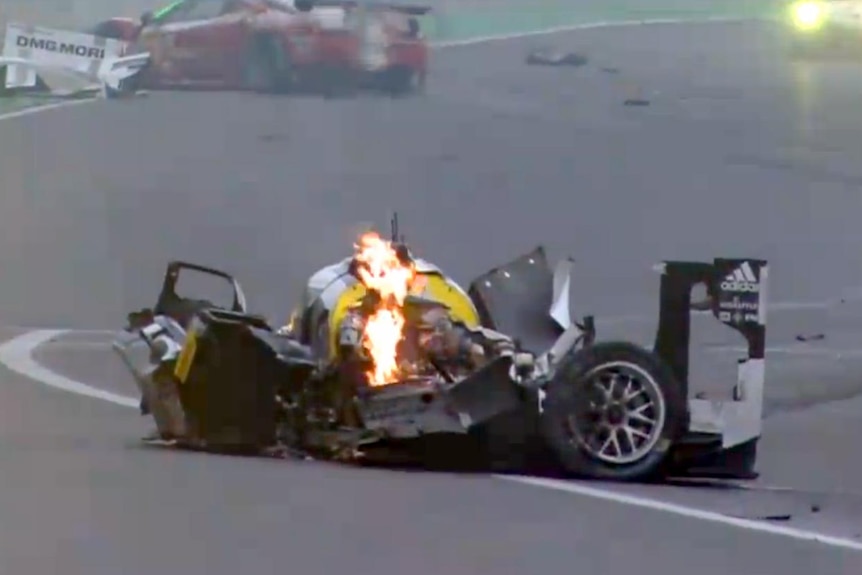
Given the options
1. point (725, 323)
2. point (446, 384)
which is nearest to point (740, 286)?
point (725, 323)

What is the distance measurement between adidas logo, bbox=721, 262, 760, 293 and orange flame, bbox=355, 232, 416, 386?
126 cm

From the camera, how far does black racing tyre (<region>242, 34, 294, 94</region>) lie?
10477mm

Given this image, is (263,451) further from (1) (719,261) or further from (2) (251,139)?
(2) (251,139)

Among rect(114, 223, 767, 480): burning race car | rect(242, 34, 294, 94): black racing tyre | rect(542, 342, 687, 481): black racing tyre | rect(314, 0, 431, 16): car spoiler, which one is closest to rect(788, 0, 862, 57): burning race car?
rect(314, 0, 431, 16): car spoiler

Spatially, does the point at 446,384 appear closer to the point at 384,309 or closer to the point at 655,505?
the point at 384,309

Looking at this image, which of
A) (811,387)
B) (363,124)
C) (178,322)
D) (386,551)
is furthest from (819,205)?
(386,551)


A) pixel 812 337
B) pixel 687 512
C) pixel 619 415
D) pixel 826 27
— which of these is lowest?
pixel 687 512

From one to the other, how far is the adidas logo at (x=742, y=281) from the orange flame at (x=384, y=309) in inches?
49.4

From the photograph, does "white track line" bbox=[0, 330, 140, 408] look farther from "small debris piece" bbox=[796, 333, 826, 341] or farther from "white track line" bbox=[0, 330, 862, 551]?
"small debris piece" bbox=[796, 333, 826, 341]

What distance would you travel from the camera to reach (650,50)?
417 inches

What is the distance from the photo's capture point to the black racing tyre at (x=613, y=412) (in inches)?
307

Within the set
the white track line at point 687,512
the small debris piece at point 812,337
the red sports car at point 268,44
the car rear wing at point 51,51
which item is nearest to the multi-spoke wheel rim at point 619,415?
the white track line at point 687,512

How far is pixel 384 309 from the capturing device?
8312mm

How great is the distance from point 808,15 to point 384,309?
3374mm
